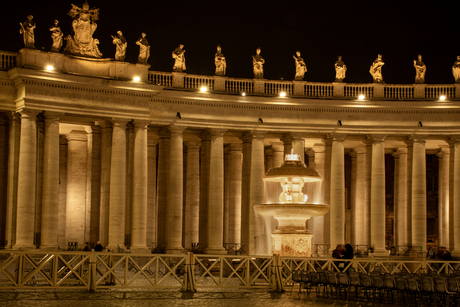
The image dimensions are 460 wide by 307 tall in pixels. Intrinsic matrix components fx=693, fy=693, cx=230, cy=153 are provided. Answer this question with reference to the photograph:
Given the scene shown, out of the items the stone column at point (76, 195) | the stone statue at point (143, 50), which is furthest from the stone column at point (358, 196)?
the stone column at point (76, 195)

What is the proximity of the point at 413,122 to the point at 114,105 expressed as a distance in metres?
26.3

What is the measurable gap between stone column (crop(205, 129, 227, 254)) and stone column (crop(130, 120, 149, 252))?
638cm

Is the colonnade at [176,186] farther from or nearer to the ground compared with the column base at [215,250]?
farther from the ground

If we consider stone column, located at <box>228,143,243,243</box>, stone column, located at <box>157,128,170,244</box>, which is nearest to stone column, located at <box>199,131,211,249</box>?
stone column, located at <box>157,128,170,244</box>

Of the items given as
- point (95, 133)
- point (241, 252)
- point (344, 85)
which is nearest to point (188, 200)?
point (241, 252)

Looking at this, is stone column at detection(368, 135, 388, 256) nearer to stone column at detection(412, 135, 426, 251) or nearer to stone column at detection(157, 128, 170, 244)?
stone column at detection(412, 135, 426, 251)

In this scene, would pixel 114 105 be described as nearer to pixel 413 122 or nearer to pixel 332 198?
pixel 332 198

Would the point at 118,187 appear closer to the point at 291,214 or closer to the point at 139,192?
the point at 139,192

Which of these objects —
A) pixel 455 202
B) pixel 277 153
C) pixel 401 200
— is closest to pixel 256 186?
pixel 277 153

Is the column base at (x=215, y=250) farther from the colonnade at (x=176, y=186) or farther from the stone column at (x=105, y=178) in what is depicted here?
the stone column at (x=105, y=178)

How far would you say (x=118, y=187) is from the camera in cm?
5328

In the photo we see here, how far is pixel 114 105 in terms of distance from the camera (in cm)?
5388

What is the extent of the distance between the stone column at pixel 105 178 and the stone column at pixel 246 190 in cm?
1241

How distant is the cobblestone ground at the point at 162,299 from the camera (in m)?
29.7
